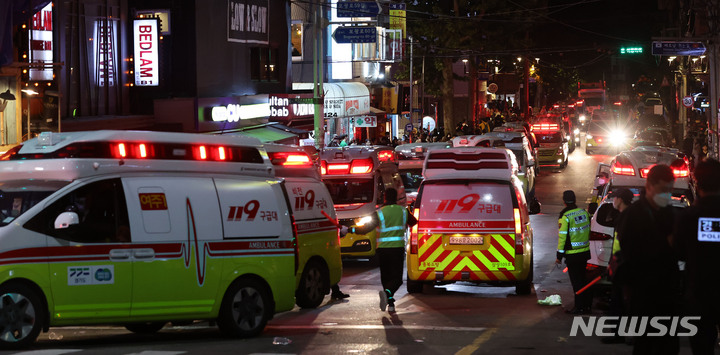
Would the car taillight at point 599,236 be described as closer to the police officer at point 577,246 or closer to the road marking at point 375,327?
the police officer at point 577,246

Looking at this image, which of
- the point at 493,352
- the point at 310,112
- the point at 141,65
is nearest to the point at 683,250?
the point at 493,352

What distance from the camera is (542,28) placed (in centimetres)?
8938

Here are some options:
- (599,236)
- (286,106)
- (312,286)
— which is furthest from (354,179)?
(286,106)

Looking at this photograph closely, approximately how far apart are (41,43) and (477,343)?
53.0 ft

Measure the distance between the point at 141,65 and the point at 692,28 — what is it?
3709 cm

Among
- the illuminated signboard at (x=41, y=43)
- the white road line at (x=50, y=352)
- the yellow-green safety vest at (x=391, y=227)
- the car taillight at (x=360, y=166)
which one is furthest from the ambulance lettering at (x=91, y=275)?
the illuminated signboard at (x=41, y=43)

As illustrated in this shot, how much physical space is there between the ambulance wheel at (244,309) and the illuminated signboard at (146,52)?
18.5 m

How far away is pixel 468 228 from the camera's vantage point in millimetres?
15938

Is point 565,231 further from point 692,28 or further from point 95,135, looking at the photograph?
point 692,28

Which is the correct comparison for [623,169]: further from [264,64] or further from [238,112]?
[264,64]

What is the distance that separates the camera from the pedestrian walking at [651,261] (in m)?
7.99

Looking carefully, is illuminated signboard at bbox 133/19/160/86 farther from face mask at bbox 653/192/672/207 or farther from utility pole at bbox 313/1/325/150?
face mask at bbox 653/192/672/207

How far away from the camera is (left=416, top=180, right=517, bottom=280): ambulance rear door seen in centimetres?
1588

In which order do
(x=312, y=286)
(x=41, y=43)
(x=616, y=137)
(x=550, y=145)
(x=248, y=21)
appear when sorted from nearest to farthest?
1. (x=312, y=286)
2. (x=41, y=43)
3. (x=248, y=21)
4. (x=550, y=145)
5. (x=616, y=137)
